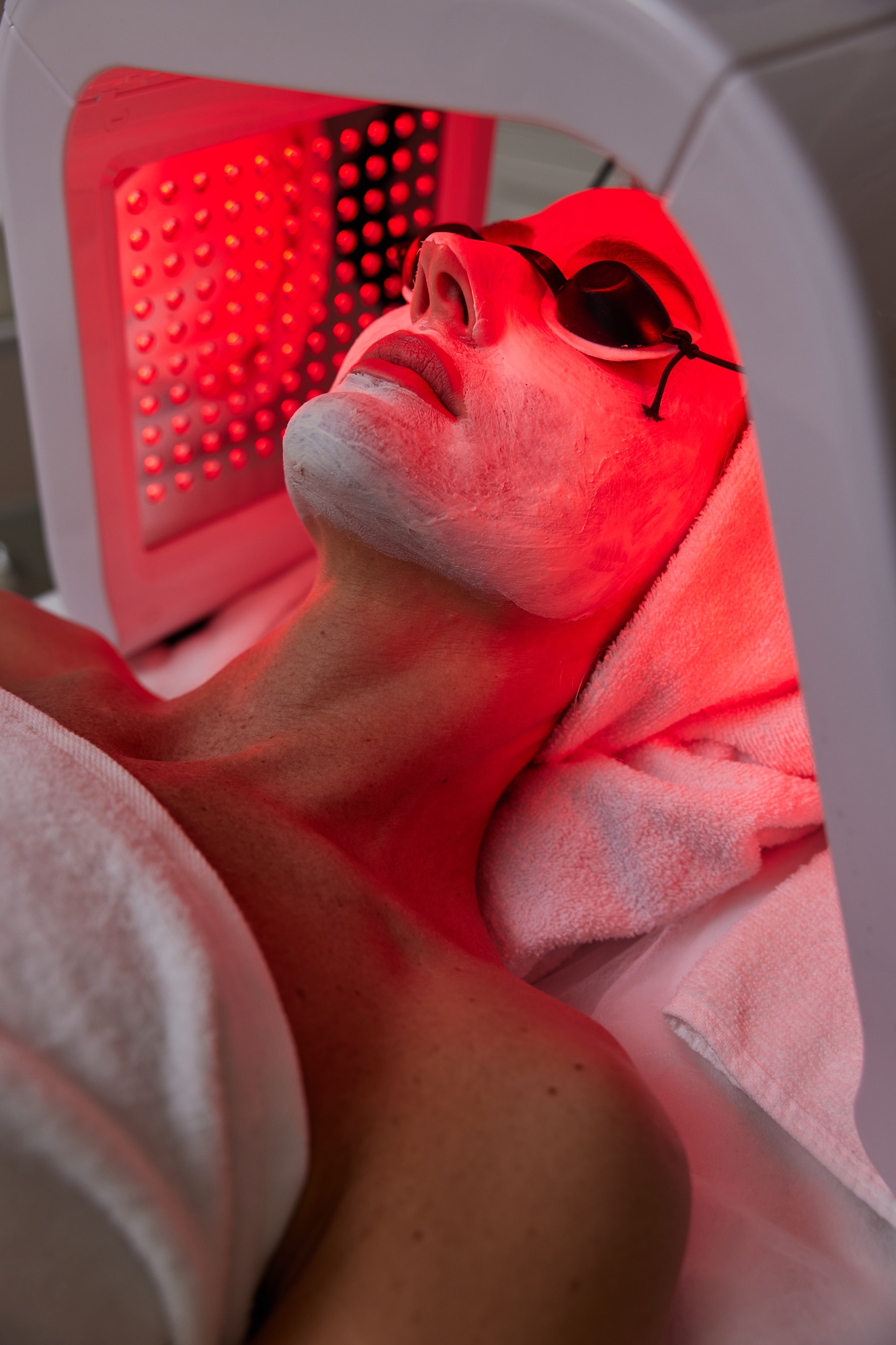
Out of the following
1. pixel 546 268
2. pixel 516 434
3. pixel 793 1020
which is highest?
pixel 546 268

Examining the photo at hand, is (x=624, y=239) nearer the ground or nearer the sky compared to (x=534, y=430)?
nearer the sky

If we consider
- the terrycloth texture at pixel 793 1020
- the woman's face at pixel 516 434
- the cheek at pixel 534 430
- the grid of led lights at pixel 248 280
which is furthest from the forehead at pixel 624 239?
the terrycloth texture at pixel 793 1020

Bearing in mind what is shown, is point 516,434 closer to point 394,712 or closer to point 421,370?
point 421,370

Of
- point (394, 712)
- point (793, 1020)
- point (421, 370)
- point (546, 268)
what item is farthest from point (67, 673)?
point (793, 1020)

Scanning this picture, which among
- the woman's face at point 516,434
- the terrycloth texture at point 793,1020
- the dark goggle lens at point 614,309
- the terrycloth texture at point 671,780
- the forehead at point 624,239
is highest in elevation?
the forehead at point 624,239

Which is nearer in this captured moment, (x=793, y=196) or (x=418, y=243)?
(x=793, y=196)

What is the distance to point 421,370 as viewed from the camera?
0.84m

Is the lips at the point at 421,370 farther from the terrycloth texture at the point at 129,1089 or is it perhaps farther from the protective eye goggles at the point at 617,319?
the terrycloth texture at the point at 129,1089

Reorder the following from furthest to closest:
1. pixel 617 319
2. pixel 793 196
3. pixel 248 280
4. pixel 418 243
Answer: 1. pixel 248 280
2. pixel 418 243
3. pixel 617 319
4. pixel 793 196

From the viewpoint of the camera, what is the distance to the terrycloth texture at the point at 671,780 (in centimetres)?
93

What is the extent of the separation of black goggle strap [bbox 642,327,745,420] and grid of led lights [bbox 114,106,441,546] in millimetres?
553

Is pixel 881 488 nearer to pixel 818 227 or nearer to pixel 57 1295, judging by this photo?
pixel 818 227

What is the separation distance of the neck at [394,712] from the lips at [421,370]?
4.9 inches

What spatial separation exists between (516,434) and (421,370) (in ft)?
0.30
